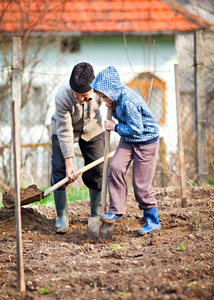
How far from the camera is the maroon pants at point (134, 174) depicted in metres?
3.45

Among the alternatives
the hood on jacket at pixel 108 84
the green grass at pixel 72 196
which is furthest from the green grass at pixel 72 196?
the hood on jacket at pixel 108 84

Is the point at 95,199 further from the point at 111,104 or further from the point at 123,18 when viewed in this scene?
the point at 123,18

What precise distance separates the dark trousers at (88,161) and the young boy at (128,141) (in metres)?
0.56

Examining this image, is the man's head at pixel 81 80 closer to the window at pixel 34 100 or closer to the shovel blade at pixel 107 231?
the shovel blade at pixel 107 231

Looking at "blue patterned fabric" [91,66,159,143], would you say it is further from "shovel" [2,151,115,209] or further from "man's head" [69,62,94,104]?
"shovel" [2,151,115,209]

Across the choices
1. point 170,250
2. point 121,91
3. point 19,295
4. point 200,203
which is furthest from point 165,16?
point 19,295

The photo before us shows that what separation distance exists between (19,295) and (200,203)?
301 centimetres

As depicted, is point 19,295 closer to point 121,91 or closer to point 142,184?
point 142,184

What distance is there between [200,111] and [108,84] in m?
3.15

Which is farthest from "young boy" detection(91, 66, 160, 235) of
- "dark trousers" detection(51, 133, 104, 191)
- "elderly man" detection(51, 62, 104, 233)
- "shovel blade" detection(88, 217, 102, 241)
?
"dark trousers" detection(51, 133, 104, 191)

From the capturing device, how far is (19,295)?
2238 millimetres

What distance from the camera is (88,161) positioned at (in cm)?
410

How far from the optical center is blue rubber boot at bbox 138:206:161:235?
3.59m

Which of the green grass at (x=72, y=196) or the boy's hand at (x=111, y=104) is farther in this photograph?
the green grass at (x=72, y=196)
